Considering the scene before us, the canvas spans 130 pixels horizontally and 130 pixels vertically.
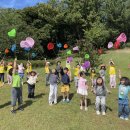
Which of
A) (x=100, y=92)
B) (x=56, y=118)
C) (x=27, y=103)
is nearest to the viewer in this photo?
(x=56, y=118)

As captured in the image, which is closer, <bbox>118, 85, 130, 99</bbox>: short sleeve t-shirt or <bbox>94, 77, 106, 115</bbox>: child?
<bbox>118, 85, 130, 99</bbox>: short sleeve t-shirt

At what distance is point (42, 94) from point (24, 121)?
18.4ft

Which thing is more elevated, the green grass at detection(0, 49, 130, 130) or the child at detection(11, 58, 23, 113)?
the child at detection(11, 58, 23, 113)

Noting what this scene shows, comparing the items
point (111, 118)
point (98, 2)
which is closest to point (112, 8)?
point (98, 2)

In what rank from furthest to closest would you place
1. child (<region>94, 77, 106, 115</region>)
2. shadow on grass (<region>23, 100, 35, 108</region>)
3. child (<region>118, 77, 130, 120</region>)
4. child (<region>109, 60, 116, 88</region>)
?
child (<region>109, 60, 116, 88</region>)
shadow on grass (<region>23, 100, 35, 108</region>)
child (<region>94, 77, 106, 115</region>)
child (<region>118, 77, 130, 120</region>)

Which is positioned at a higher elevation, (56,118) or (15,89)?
(15,89)

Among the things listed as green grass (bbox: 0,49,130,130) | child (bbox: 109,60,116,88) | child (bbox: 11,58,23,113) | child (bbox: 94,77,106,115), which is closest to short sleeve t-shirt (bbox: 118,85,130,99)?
child (bbox: 94,77,106,115)

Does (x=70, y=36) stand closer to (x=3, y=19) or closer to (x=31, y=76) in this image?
(x=3, y=19)

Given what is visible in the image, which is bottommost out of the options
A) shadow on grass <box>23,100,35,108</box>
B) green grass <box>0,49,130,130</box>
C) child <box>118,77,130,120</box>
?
green grass <box>0,49,130,130</box>

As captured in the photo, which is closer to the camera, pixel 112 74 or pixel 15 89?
pixel 15 89

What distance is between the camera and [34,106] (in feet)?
58.7

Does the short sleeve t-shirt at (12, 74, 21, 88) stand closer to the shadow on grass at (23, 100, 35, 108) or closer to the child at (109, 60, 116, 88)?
the shadow on grass at (23, 100, 35, 108)

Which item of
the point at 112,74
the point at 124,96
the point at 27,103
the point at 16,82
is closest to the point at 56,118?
the point at 16,82

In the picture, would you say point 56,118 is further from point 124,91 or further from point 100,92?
point 124,91
